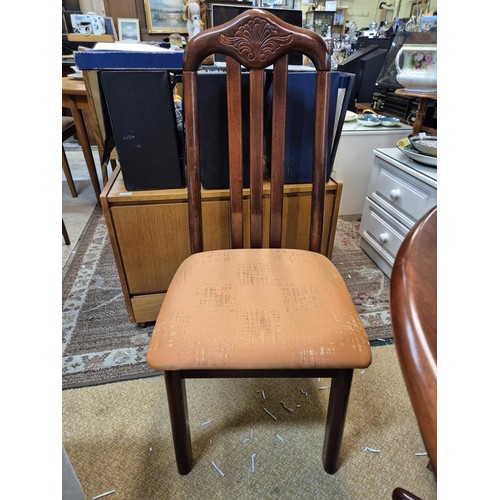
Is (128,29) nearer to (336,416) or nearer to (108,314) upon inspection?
(108,314)

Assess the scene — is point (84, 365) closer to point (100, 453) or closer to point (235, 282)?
point (100, 453)

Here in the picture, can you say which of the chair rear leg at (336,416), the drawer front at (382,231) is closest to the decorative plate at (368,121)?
the drawer front at (382,231)

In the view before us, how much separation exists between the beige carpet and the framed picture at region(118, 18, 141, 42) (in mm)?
3997

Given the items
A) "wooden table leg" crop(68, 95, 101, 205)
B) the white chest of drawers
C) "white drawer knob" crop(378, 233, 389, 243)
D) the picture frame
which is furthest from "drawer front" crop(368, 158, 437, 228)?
the picture frame

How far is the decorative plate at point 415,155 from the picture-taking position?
129 cm

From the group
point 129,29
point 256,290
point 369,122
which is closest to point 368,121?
point 369,122

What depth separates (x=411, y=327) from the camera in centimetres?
26

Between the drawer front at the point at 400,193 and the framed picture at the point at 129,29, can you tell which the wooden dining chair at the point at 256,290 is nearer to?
the drawer front at the point at 400,193

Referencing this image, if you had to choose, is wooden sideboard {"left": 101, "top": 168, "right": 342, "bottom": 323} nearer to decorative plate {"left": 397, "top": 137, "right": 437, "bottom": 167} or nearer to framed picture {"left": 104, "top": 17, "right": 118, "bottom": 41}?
decorative plate {"left": 397, "top": 137, "right": 437, "bottom": 167}

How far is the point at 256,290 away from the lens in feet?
2.37

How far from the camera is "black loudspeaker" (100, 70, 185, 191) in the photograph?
0.83 metres
